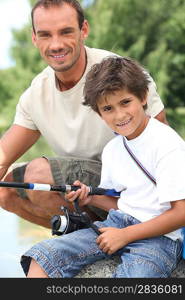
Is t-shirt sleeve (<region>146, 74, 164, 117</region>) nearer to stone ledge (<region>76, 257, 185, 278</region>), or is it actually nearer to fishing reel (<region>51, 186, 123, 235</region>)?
fishing reel (<region>51, 186, 123, 235</region>)

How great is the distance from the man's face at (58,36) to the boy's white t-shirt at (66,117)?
0.16 meters

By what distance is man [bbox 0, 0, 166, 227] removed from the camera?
3.44m

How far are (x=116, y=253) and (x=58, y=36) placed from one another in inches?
52.2

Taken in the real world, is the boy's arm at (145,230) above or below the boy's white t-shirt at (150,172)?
below

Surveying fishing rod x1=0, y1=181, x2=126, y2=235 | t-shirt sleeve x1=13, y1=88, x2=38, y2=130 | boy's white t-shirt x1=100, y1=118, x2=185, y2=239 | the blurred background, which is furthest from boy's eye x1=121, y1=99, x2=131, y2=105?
the blurred background

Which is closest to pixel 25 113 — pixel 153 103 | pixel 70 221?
pixel 153 103

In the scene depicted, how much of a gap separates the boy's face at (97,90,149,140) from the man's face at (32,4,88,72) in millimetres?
725

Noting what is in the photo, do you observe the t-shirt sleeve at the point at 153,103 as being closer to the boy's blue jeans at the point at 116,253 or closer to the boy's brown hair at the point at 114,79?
the boy's brown hair at the point at 114,79

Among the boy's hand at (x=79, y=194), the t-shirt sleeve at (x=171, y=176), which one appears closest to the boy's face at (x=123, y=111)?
the t-shirt sleeve at (x=171, y=176)

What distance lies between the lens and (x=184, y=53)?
627 inches

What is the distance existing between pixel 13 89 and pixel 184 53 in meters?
4.48

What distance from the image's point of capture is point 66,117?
3623 mm

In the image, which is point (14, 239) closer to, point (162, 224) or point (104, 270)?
point (104, 270)

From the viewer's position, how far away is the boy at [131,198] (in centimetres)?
258
